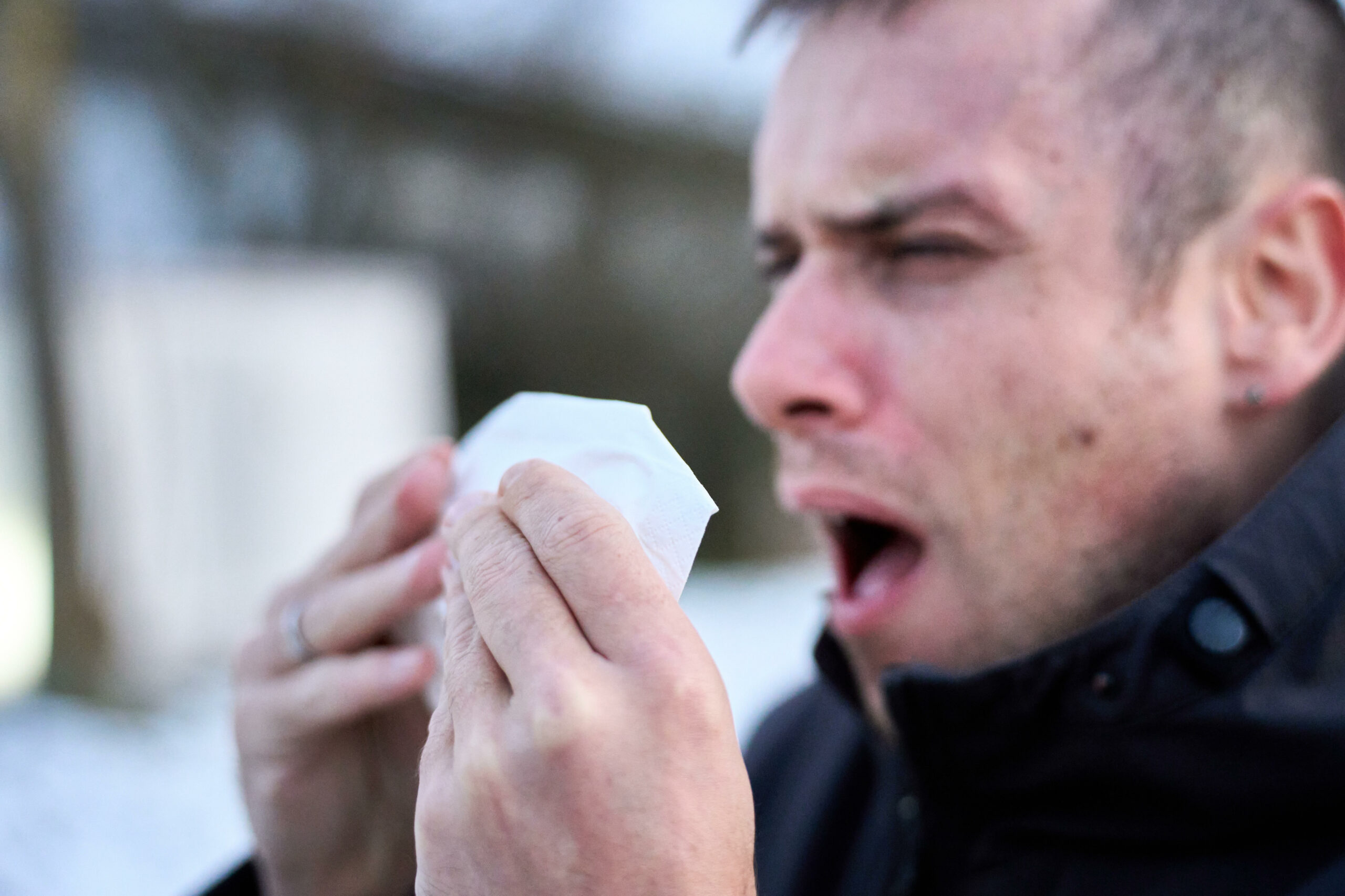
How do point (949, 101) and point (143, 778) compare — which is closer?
point (949, 101)

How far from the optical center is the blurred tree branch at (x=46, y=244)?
4.30m

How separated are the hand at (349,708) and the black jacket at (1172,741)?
22.2 inches

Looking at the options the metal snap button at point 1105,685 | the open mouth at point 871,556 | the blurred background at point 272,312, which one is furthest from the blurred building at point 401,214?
the metal snap button at point 1105,685

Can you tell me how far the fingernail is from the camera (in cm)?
101

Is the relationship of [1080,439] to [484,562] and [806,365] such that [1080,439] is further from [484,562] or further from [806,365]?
[484,562]

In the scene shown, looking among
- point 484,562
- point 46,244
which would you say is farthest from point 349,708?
point 46,244

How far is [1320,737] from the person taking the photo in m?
1.05

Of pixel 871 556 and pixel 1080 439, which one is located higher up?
pixel 1080 439

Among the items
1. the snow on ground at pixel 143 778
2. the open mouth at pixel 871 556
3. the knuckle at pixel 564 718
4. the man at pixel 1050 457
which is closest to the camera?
the knuckle at pixel 564 718

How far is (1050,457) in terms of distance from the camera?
1.28 meters

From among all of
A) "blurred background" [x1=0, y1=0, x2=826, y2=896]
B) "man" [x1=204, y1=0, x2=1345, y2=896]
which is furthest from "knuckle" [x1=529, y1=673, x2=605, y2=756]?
"blurred background" [x1=0, y1=0, x2=826, y2=896]

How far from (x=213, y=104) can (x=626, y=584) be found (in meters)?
5.09

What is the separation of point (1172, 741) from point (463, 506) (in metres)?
0.87

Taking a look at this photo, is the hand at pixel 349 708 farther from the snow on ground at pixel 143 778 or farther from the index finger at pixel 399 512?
the snow on ground at pixel 143 778
